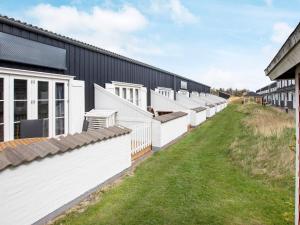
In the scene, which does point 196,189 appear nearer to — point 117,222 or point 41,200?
point 117,222

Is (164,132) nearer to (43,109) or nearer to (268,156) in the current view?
(268,156)

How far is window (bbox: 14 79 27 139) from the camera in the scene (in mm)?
7562

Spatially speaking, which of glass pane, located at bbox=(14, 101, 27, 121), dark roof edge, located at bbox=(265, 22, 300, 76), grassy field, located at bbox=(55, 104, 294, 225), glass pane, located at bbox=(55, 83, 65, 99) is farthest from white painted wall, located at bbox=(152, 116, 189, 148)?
dark roof edge, located at bbox=(265, 22, 300, 76)

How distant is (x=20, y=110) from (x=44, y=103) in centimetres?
100

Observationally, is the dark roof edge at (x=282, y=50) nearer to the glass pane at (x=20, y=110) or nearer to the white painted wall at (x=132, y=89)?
the glass pane at (x=20, y=110)

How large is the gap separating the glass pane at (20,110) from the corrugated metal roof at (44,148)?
8.22 ft

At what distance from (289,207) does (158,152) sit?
19.5ft

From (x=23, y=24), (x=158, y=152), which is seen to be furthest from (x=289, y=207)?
(x=23, y=24)

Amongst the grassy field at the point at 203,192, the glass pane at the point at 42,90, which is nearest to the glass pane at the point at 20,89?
the glass pane at the point at 42,90

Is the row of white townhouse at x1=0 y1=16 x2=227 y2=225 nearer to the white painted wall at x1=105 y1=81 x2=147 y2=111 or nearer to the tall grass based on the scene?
the white painted wall at x1=105 y1=81 x2=147 y2=111

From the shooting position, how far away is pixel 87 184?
6.20 m

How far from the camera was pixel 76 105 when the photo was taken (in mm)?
10227

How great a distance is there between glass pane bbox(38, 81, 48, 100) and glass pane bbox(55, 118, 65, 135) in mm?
1040

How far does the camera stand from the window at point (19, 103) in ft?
24.8
